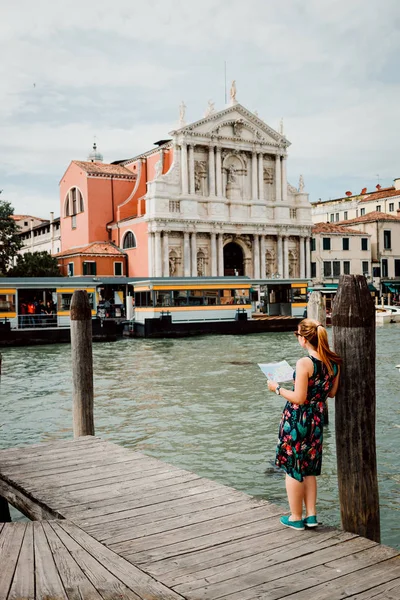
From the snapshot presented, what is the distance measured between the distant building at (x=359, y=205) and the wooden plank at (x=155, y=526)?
53.9 meters

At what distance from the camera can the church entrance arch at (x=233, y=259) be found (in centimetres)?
4441

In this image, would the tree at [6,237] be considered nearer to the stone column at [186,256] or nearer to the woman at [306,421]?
the stone column at [186,256]

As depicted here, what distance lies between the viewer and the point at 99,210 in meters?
44.2

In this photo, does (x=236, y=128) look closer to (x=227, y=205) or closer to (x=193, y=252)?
(x=227, y=205)

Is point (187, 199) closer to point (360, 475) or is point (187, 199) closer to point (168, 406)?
point (168, 406)

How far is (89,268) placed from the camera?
133 feet

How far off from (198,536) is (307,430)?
87cm

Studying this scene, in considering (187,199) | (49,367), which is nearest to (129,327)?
(49,367)

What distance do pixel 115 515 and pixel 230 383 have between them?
984 centimetres

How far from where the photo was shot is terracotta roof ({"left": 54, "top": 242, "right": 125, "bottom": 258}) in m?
40.8

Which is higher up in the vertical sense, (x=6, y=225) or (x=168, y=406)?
(x=6, y=225)

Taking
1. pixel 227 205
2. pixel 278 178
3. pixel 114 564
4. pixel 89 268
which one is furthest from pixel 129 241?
pixel 114 564

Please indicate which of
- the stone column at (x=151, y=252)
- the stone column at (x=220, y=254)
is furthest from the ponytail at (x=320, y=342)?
the stone column at (x=220, y=254)

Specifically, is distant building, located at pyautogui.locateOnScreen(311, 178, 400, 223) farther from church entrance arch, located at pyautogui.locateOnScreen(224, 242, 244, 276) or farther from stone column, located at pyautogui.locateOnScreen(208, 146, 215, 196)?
stone column, located at pyautogui.locateOnScreen(208, 146, 215, 196)
